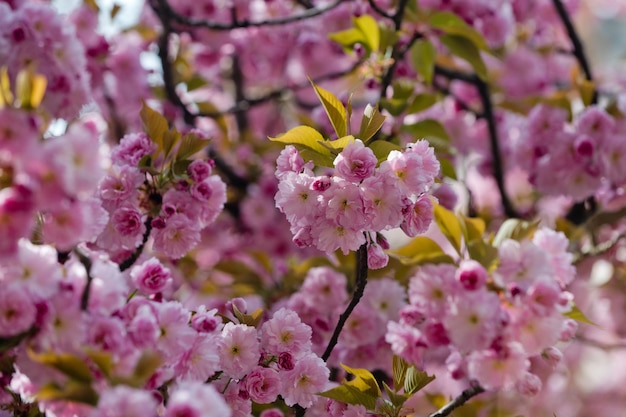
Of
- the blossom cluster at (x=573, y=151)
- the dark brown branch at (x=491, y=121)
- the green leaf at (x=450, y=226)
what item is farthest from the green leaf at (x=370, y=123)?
the dark brown branch at (x=491, y=121)

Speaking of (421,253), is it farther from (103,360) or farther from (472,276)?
(103,360)

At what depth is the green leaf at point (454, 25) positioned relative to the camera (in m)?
1.93

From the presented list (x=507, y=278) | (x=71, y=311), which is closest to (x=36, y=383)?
(x=71, y=311)

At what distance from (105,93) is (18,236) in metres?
2.09

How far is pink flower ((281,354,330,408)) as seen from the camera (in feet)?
4.27

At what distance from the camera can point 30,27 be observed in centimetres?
147

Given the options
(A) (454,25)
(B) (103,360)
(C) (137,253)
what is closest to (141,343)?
(B) (103,360)

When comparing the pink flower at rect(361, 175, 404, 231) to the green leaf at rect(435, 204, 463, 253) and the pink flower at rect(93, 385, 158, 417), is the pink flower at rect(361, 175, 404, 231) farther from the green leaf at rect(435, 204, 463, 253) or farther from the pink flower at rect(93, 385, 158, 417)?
the pink flower at rect(93, 385, 158, 417)

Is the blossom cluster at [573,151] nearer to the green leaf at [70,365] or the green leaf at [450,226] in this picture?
the green leaf at [450,226]

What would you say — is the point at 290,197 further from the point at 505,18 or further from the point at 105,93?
the point at 105,93

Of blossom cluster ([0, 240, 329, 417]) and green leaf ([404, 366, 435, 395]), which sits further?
green leaf ([404, 366, 435, 395])

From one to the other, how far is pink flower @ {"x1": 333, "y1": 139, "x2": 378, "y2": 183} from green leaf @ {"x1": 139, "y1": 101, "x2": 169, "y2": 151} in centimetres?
49

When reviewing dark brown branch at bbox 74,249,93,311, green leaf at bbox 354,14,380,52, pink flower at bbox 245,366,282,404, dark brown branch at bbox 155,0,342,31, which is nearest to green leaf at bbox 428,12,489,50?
green leaf at bbox 354,14,380,52

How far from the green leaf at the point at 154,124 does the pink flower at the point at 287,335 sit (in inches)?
19.0
